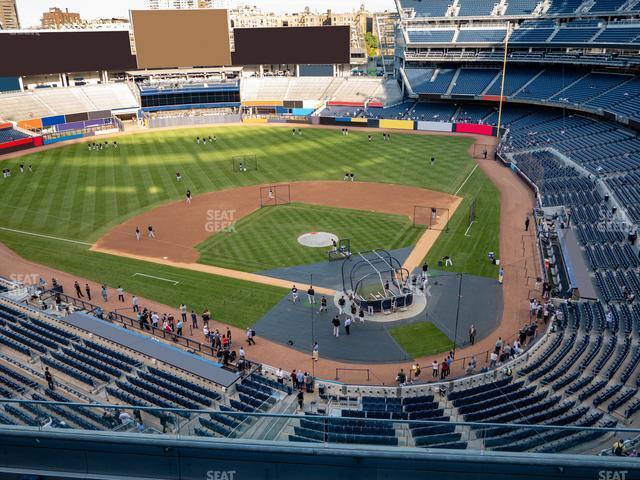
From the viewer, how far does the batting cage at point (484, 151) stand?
62875 millimetres

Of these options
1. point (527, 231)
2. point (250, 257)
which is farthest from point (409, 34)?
point (250, 257)

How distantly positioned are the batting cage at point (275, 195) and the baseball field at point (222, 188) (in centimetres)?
174

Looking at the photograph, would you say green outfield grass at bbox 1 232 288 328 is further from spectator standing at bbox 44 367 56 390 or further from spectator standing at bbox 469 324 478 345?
spectator standing at bbox 469 324 478 345

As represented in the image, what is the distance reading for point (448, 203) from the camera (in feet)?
152

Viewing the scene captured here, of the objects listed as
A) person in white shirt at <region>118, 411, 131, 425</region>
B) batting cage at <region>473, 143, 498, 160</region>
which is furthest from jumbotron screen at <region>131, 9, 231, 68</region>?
person in white shirt at <region>118, 411, 131, 425</region>

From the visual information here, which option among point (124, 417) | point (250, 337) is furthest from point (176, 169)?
point (124, 417)

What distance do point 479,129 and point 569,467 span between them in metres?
76.1

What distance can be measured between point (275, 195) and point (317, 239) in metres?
12.3

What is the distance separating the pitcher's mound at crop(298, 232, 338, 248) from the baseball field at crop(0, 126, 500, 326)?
3.76 ft

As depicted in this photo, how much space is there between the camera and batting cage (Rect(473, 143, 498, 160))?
206 ft

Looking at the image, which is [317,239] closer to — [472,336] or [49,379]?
[472,336]

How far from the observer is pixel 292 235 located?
1560 inches

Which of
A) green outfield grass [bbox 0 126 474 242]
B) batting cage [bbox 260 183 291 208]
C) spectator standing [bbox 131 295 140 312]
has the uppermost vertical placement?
green outfield grass [bbox 0 126 474 242]

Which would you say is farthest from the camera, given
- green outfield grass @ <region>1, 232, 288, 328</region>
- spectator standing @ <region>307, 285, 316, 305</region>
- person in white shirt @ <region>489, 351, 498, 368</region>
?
green outfield grass @ <region>1, 232, 288, 328</region>
